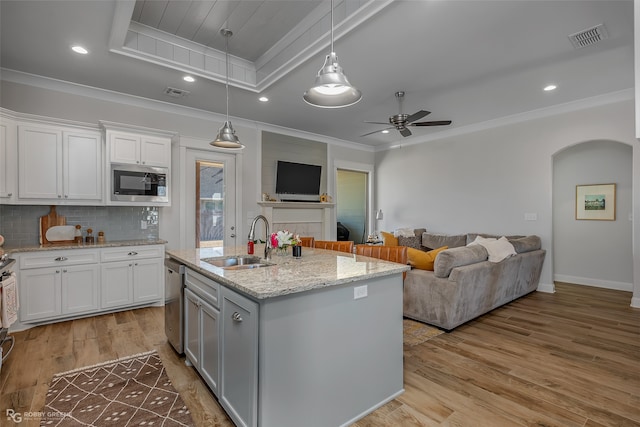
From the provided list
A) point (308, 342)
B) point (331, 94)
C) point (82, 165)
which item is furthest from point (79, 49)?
point (308, 342)

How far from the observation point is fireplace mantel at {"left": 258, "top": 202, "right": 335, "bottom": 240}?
5.78 metres

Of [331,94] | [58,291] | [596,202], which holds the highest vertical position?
[331,94]

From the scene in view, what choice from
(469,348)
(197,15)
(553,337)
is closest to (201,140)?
(197,15)

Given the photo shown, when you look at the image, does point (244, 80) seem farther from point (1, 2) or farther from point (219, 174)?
point (1, 2)

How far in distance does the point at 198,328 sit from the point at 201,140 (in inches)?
135

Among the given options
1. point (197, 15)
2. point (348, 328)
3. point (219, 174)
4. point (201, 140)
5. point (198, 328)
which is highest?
point (197, 15)

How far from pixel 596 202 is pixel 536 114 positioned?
77.8 inches

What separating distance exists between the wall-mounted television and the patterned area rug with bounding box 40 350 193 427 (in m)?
3.77

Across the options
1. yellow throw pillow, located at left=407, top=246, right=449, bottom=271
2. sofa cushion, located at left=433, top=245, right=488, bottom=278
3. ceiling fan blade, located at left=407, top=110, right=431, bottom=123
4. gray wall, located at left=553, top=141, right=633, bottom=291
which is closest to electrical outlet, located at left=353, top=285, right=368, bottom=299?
sofa cushion, located at left=433, top=245, right=488, bottom=278

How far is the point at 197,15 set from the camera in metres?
3.07

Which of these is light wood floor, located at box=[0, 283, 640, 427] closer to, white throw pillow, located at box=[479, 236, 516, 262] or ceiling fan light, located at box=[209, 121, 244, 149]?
white throw pillow, located at box=[479, 236, 516, 262]

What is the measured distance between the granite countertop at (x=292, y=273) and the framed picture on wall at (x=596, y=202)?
5290 millimetres

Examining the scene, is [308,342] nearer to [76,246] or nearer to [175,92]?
[76,246]

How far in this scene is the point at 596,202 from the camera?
17.7 feet
